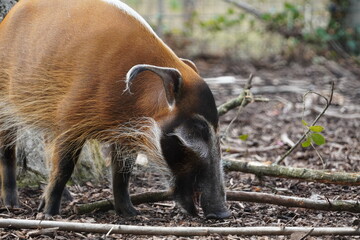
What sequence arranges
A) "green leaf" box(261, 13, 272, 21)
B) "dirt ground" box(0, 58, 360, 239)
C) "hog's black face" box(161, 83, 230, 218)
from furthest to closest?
1. "green leaf" box(261, 13, 272, 21)
2. "dirt ground" box(0, 58, 360, 239)
3. "hog's black face" box(161, 83, 230, 218)

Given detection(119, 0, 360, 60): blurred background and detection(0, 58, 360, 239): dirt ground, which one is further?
detection(119, 0, 360, 60): blurred background

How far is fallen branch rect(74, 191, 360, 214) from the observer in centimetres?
431

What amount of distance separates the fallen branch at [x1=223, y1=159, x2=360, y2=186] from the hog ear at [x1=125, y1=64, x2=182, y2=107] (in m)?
1.21

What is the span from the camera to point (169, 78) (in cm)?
407

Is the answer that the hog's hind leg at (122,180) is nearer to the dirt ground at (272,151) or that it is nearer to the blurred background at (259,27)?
the dirt ground at (272,151)

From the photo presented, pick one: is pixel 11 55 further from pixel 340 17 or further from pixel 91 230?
pixel 340 17

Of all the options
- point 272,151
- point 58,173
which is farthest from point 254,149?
point 58,173

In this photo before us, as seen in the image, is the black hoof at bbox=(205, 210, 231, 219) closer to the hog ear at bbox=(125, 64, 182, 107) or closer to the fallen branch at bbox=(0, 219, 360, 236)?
the fallen branch at bbox=(0, 219, 360, 236)

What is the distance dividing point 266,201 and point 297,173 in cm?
45

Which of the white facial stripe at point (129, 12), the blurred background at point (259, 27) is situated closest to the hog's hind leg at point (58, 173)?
the white facial stripe at point (129, 12)

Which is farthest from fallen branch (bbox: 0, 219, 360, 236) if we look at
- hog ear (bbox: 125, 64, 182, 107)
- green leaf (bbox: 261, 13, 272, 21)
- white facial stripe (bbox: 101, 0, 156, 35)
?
green leaf (bbox: 261, 13, 272, 21)

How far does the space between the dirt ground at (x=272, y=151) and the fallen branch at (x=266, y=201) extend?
8 cm

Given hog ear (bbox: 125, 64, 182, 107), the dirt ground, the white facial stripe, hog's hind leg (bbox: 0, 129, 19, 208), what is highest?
the white facial stripe

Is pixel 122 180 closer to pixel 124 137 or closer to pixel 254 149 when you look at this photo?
pixel 124 137
